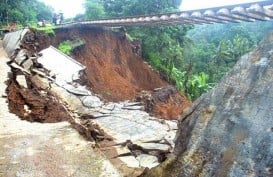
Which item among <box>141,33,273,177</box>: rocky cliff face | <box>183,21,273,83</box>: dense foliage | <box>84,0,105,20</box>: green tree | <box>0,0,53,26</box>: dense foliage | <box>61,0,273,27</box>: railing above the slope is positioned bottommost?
<box>183,21,273,83</box>: dense foliage

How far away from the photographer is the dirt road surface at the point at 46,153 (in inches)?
191

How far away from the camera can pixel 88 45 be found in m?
20.0

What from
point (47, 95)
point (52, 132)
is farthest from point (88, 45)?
point (52, 132)

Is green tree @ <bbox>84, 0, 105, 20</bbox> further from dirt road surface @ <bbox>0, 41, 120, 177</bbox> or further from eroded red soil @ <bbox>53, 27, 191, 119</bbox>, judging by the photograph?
dirt road surface @ <bbox>0, 41, 120, 177</bbox>

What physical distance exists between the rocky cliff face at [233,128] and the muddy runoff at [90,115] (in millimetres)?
1685

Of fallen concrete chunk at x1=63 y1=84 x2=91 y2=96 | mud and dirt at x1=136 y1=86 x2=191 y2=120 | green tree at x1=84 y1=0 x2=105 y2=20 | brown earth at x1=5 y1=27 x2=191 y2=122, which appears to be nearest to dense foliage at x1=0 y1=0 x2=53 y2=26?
green tree at x1=84 y1=0 x2=105 y2=20

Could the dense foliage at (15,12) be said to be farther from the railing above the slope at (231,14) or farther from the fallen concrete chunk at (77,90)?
the railing above the slope at (231,14)

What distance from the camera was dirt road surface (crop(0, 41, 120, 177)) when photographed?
484 cm

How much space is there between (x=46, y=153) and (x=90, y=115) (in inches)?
122

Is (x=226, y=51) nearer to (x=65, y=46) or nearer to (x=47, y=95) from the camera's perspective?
(x=65, y=46)

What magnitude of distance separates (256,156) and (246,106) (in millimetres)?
529

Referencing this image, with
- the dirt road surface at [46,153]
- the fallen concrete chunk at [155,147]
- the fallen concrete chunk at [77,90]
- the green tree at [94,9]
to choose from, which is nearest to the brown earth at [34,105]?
the dirt road surface at [46,153]

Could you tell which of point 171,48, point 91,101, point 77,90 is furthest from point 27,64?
point 171,48

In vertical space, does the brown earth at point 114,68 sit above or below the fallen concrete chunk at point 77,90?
below
